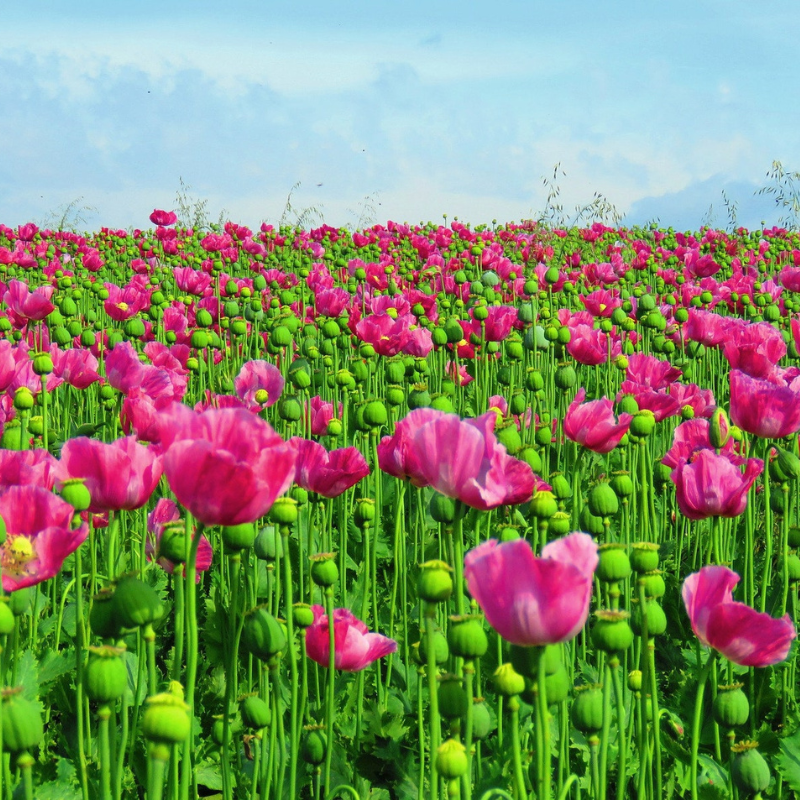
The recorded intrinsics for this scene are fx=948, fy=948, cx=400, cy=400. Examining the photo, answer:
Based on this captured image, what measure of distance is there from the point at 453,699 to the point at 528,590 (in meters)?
0.27

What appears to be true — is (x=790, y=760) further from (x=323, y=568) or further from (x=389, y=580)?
Answer: (x=389, y=580)

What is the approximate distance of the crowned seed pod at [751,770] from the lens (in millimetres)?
1353

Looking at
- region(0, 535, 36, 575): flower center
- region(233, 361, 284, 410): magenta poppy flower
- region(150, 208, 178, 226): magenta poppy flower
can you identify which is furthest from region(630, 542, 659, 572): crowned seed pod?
region(150, 208, 178, 226): magenta poppy flower

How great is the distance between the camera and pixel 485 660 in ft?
6.44

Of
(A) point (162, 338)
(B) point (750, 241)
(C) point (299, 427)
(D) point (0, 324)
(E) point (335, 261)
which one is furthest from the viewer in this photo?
(B) point (750, 241)

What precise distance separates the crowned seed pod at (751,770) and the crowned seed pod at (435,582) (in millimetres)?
574

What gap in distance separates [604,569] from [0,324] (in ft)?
9.71

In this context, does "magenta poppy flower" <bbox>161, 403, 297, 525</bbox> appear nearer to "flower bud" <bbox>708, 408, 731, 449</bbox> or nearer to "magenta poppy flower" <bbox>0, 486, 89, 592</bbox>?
"magenta poppy flower" <bbox>0, 486, 89, 592</bbox>

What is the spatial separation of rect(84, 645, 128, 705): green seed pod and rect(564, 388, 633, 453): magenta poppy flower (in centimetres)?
130

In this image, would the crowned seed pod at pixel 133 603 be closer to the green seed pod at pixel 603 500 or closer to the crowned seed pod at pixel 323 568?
the crowned seed pod at pixel 323 568

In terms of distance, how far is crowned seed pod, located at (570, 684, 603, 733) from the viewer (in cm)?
129

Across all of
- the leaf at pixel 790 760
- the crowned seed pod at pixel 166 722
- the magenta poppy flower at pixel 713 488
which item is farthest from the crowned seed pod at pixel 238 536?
the leaf at pixel 790 760

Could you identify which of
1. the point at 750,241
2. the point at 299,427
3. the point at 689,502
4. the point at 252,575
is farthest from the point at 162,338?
the point at 750,241

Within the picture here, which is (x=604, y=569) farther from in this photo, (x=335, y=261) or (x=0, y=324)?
(x=335, y=261)
